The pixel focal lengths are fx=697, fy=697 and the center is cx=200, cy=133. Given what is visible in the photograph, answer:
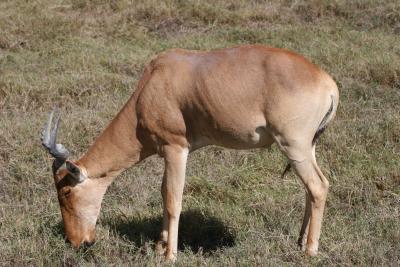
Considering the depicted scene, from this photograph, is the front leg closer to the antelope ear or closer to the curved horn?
the antelope ear

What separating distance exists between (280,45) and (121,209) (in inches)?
217

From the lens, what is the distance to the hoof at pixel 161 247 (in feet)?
17.7

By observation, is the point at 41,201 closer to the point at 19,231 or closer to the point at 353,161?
the point at 19,231

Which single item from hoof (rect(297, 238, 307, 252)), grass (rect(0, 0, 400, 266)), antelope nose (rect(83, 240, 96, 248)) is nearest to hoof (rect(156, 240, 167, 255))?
grass (rect(0, 0, 400, 266))

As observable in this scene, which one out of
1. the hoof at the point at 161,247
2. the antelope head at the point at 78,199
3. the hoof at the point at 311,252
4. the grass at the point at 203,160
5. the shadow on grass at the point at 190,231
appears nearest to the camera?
the hoof at the point at 311,252

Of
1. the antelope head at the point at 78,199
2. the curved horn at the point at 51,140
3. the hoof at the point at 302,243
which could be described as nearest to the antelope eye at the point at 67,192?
the antelope head at the point at 78,199

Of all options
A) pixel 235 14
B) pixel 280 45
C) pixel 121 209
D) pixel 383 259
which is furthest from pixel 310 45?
pixel 383 259

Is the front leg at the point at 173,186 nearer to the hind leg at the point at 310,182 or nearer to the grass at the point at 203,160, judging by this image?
the grass at the point at 203,160

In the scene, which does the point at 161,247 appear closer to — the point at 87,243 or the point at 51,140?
the point at 87,243

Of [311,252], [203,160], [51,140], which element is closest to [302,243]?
[311,252]

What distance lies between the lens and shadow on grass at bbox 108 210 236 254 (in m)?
5.60

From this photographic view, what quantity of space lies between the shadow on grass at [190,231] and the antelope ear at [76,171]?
2.20ft

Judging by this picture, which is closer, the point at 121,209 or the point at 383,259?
the point at 383,259

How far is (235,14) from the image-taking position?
40.9 ft
